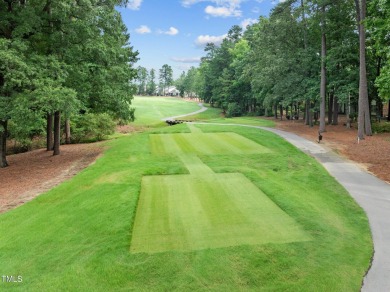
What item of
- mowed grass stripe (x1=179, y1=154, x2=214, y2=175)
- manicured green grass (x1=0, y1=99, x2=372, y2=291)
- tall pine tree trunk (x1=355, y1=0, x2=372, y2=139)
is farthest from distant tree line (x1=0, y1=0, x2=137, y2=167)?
tall pine tree trunk (x1=355, y1=0, x2=372, y2=139)

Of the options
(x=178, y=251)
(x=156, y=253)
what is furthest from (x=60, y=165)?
(x=178, y=251)

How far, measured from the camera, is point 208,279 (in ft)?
19.8

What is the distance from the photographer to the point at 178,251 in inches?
269

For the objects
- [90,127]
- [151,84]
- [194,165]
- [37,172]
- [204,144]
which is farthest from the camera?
[151,84]

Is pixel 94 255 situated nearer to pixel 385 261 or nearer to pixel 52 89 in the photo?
pixel 385 261

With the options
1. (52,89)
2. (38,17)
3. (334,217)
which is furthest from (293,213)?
(38,17)

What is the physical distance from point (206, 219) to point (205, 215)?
0.28 m

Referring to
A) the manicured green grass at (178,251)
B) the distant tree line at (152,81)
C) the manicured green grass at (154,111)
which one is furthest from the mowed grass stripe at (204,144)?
the distant tree line at (152,81)

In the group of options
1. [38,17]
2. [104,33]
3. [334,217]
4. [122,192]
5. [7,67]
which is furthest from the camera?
[104,33]

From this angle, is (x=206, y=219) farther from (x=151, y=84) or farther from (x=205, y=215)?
(x=151, y=84)

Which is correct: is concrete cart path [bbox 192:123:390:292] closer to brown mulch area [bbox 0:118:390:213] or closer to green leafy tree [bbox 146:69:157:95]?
brown mulch area [bbox 0:118:390:213]

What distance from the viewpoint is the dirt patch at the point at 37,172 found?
1301 cm

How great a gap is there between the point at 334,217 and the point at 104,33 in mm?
18255

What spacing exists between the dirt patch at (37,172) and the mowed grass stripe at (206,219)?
5311mm
